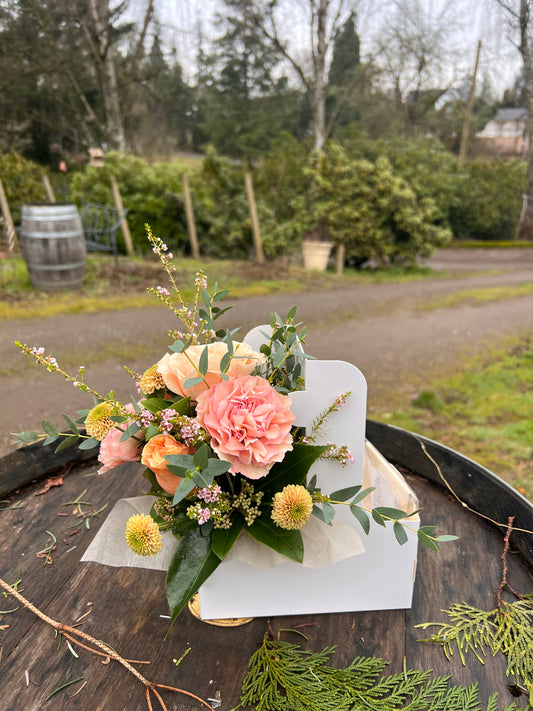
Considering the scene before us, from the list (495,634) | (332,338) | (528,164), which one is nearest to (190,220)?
(332,338)

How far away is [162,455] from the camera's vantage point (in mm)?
714

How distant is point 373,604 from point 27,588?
2.07ft

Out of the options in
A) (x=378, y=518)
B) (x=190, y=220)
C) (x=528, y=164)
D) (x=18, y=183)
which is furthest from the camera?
(x=528, y=164)

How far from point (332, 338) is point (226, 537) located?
3761mm

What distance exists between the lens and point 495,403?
3373mm

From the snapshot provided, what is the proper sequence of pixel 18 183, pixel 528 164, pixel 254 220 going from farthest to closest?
pixel 528 164 → pixel 18 183 → pixel 254 220

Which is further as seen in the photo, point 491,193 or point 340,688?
point 491,193

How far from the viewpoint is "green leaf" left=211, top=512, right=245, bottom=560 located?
712 mm

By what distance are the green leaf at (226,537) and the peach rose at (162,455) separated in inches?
3.7

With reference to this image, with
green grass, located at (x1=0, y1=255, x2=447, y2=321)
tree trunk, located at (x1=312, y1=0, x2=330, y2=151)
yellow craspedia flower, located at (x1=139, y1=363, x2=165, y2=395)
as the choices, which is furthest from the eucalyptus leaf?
tree trunk, located at (x1=312, y1=0, x2=330, y2=151)

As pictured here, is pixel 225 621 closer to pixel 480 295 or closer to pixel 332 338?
pixel 332 338

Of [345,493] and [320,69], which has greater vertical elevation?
[320,69]


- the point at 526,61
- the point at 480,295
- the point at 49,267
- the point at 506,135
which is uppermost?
the point at 526,61

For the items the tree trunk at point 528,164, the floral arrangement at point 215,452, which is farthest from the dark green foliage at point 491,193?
the floral arrangement at point 215,452
